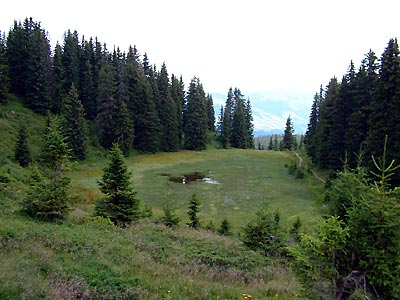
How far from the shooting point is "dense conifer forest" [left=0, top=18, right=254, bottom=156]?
6381cm

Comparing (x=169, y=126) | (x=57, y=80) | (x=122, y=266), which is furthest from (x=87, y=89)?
(x=122, y=266)

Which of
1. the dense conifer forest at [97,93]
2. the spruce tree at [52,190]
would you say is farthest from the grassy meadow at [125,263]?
the dense conifer forest at [97,93]

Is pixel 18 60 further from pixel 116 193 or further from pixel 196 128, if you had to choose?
pixel 116 193

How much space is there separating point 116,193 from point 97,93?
58.2 m

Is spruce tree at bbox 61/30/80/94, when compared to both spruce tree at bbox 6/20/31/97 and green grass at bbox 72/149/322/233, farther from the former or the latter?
green grass at bbox 72/149/322/233

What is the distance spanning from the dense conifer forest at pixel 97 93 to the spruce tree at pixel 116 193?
1520 inches

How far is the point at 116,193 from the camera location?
63.7 ft

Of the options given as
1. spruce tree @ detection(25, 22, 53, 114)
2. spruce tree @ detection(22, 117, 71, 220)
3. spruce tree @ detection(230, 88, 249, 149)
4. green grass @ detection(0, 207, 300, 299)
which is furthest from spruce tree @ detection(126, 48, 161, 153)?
green grass @ detection(0, 207, 300, 299)

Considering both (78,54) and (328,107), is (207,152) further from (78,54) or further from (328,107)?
(78,54)

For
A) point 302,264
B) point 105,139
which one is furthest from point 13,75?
point 302,264

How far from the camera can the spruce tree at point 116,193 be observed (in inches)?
770

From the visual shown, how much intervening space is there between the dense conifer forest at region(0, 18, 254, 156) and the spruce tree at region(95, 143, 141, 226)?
38.6 meters

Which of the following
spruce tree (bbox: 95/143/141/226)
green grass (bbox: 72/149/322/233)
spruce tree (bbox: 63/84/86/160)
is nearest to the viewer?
spruce tree (bbox: 95/143/141/226)

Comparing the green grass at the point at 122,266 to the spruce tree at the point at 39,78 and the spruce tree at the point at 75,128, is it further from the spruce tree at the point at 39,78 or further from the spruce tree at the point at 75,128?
the spruce tree at the point at 39,78
